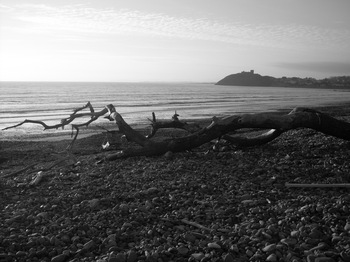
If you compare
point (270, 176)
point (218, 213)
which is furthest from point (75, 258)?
point (270, 176)

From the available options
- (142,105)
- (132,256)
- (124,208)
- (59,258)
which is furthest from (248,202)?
(142,105)

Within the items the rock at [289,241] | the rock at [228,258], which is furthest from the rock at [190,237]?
the rock at [289,241]

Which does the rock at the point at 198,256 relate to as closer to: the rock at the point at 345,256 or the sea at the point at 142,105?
the rock at the point at 345,256

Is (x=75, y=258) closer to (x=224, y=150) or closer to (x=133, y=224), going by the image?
(x=133, y=224)

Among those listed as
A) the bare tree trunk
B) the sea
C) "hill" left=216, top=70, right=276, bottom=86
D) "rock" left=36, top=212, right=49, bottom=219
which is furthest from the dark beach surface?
"hill" left=216, top=70, right=276, bottom=86

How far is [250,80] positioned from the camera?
484ft

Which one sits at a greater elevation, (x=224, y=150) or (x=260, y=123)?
(x=260, y=123)

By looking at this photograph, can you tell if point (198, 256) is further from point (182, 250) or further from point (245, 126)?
point (245, 126)

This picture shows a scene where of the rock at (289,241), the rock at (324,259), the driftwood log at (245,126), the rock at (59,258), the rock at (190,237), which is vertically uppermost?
the driftwood log at (245,126)

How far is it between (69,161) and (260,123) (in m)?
5.28

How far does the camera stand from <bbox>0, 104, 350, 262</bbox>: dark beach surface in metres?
3.79

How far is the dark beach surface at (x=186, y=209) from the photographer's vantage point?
379 centimetres

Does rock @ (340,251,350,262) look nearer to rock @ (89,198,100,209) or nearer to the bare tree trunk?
rock @ (89,198,100,209)

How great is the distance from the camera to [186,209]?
504 centimetres
